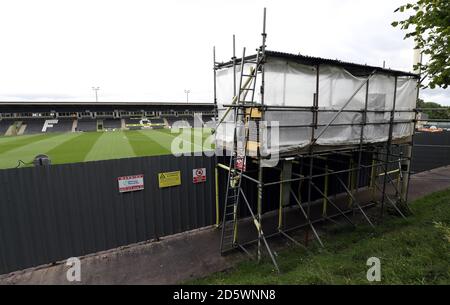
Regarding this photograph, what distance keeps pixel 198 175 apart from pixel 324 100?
4512 mm

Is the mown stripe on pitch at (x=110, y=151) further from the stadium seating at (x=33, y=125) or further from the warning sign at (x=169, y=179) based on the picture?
the stadium seating at (x=33, y=125)

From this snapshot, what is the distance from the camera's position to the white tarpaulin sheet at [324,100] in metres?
6.31

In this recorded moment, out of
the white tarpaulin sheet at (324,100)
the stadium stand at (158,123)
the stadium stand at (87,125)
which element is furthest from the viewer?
the stadium stand at (158,123)

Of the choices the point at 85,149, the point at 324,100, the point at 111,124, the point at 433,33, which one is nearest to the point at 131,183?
the point at 324,100

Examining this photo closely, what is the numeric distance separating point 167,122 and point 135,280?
5727 centimetres

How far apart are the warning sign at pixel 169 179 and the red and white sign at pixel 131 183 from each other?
0.56m

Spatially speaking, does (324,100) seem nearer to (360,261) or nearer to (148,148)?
(360,261)

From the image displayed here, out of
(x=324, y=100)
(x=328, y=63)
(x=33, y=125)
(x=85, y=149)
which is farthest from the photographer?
(x=33, y=125)

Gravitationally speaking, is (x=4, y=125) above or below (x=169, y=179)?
below

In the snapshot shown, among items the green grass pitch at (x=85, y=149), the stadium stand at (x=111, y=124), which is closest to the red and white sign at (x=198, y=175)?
the green grass pitch at (x=85, y=149)

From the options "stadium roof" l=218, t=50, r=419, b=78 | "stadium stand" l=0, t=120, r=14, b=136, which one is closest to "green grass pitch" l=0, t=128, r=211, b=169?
"stadium roof" l=218, t=50, r=419, b=78

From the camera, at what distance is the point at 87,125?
53.6m
